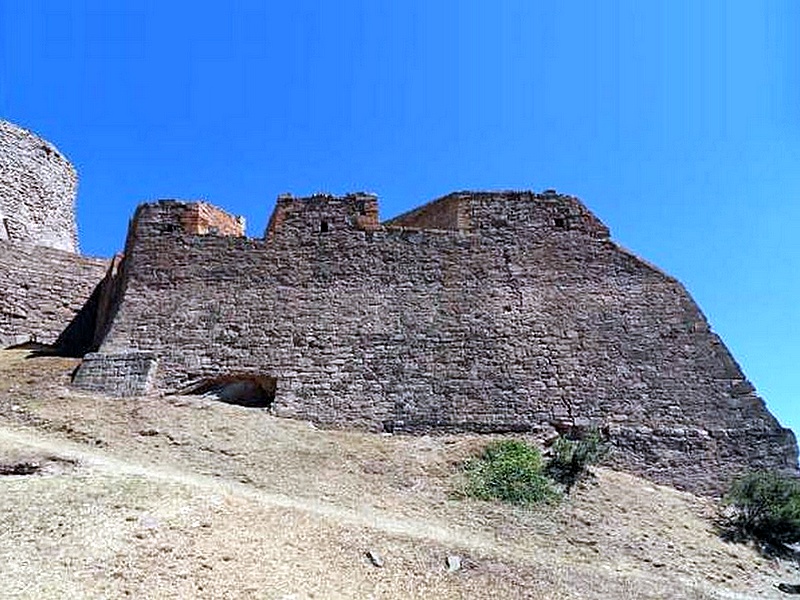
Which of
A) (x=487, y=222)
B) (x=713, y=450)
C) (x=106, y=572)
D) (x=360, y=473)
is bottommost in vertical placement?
(x=106, y=572)

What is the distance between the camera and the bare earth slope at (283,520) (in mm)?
6520

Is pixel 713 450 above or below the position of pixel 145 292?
below

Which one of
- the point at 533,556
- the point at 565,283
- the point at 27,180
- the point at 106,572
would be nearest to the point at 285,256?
the point at 565,283

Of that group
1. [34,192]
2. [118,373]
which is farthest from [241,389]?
[34,192]

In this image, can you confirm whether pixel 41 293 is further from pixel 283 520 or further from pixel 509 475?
pixel 509 475

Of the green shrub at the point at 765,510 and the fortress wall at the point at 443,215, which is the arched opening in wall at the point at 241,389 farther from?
the green shrub at the point at 765,510

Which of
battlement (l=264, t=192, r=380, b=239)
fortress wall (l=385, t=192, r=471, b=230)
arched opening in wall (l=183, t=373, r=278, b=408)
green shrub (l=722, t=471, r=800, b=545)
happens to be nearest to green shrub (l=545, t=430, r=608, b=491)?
green shrub (l=722, t=471, r=800, b=545)

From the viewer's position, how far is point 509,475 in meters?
10.7

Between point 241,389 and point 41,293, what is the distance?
21.6 ft

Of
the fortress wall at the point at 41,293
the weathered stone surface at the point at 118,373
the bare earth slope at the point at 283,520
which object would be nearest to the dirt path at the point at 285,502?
the bare earth slope at the point at 283,520

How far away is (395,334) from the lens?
1346cm

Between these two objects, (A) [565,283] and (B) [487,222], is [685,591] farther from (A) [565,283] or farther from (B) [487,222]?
(B) [487,222]

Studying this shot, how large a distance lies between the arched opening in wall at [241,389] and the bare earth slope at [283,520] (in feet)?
1.49

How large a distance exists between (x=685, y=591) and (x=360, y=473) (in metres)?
4.30
